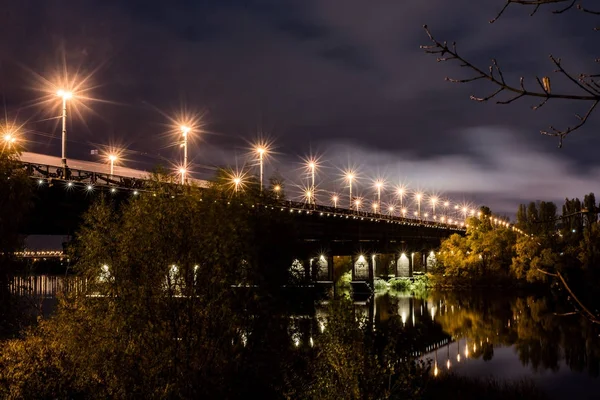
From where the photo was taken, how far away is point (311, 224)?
316 ft

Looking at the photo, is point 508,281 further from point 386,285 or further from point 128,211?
point 128,211

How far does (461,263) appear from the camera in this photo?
116312 mm

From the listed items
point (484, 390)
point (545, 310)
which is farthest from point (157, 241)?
point (545, 310)

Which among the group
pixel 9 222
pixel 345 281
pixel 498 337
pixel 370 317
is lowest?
pixel 498 337

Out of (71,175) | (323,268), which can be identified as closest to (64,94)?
(71,175)

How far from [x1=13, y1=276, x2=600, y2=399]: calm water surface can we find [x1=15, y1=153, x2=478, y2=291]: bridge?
675cm

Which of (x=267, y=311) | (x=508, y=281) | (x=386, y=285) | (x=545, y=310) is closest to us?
(x=267, y=311)

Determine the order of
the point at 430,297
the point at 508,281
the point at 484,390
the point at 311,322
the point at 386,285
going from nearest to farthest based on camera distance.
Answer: the point at 484,390 < the point at 311,322 < the point at 430,297 < the point at 508,281 < the point at 386,285

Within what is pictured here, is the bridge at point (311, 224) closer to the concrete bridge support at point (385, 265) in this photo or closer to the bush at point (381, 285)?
the concrete bridge support at point (385, 265)

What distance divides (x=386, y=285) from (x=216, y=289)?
11242 centimetres

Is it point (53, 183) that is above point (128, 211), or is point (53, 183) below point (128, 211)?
above

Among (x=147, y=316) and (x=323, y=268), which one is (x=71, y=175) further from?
(x=323, y=268)

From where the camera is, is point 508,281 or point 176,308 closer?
point 176,308

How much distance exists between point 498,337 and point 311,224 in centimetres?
4242
